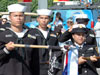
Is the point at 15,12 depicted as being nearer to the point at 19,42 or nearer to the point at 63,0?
the point at 19,42

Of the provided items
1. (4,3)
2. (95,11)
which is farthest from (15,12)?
(4,3)

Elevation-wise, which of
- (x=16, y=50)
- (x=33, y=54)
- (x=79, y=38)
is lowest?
(x=33, y=54)

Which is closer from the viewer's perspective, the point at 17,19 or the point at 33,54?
the point at 17,19

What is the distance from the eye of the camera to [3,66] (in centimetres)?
617

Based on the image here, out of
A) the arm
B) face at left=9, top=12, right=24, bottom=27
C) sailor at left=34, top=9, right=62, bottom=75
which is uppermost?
face at left=9, top=12, right=24, bottom=27

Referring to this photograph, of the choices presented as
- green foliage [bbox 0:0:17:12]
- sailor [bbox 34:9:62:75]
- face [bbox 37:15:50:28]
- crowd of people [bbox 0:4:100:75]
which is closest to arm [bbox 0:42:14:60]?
crowd of people [bbox 0:4:100:75]

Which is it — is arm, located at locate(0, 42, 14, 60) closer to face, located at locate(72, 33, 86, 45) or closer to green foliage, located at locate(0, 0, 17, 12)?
face, located at locate(72, 33, 86, 45)

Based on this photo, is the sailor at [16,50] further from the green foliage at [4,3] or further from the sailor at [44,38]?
the green foliage at [4,3]

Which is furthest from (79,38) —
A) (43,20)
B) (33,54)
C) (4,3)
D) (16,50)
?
(4,3)

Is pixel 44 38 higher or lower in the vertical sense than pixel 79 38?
lower

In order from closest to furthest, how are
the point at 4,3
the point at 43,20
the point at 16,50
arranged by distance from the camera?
the point at 16,50 < the point at 43,20 < the point at 4,3

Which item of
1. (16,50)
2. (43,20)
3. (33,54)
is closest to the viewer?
(16,50)

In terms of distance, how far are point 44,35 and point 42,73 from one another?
2.66 ft

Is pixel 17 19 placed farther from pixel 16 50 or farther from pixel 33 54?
pixel 33 54
